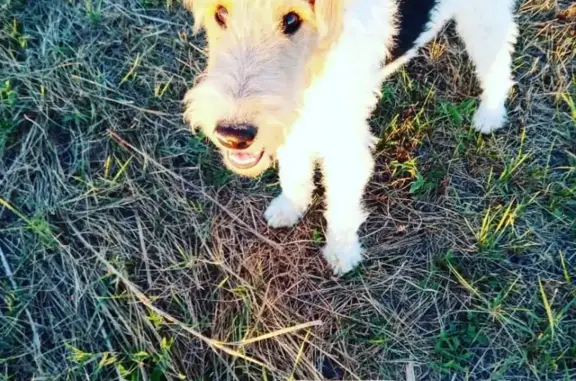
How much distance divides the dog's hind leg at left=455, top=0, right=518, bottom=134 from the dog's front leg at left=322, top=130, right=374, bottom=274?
42.1 inches

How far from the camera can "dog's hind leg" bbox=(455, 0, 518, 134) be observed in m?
3.51

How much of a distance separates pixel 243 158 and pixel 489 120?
6.93ft

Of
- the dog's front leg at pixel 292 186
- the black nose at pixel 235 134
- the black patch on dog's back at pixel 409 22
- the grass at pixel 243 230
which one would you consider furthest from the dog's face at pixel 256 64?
the grass at pixel 243 230

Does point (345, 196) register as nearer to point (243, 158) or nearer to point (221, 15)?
point (243, 158)

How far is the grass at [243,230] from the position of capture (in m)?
3.40

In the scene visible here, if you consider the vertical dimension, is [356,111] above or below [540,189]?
above

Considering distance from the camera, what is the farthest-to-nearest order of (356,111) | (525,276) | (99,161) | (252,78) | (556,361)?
(99,161) → (525,276) → (556,361) → (356,111) → (252,78)

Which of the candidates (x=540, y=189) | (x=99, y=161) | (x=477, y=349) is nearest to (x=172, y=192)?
(x=99, y=161)

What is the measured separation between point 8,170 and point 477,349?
2.87 m

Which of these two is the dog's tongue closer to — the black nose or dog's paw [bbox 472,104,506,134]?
the black nose

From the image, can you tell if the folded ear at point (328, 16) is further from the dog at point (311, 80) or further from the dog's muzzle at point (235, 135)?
the dog's muzzle at point (235, 135)

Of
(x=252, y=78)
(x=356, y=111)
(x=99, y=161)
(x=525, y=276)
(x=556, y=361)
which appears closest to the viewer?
(x=252, y=78)

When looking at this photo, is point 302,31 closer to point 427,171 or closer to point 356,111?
point 356,111

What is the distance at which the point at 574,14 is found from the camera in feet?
14.4
